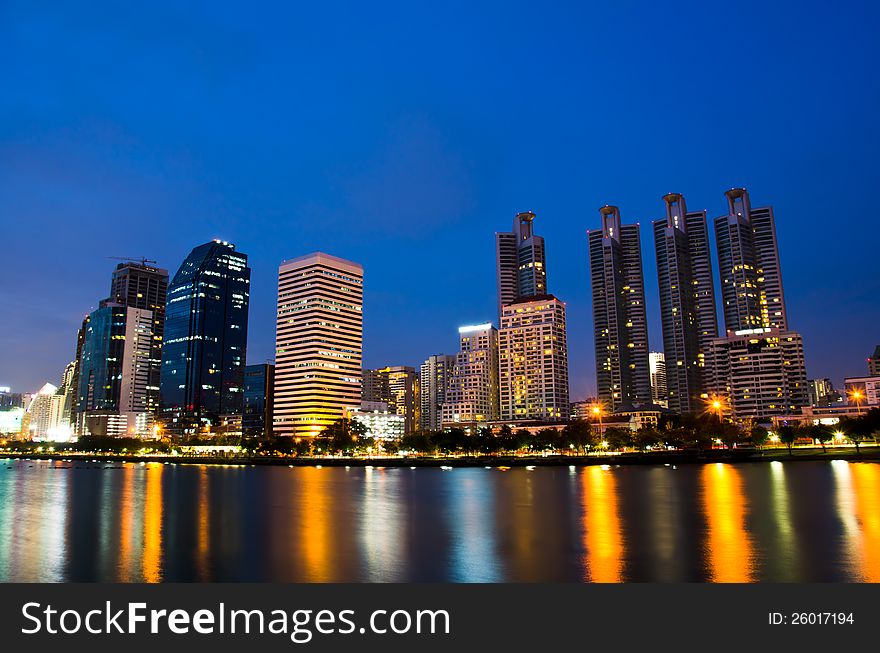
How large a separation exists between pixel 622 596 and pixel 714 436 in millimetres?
156932

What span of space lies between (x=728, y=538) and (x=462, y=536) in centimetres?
1573

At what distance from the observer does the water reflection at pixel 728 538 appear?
28141 millimetres

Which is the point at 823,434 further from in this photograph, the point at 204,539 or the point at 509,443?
the point at 204,539

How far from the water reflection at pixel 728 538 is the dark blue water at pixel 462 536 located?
0.51 ft

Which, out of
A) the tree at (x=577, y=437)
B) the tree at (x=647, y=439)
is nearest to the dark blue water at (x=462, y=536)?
the tree at (x=577, y=437)

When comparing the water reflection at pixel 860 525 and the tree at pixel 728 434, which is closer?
the water reflection at pixel 860 525

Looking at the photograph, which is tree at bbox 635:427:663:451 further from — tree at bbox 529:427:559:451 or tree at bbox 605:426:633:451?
tree at bbox 529:427:559:451

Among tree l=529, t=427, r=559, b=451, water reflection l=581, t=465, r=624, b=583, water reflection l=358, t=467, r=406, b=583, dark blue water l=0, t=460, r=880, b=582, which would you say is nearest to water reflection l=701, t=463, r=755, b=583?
dark blue water l=0, t=460, r=880, b=582

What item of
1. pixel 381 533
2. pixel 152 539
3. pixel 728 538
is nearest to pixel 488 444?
pixel 381 533

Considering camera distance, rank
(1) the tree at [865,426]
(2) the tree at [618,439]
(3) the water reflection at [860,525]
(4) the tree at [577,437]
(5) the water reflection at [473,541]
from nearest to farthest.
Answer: (3) the water reflection at [860,525]
(5) the water reflection at [473,541]
(1) the tree at [865,426]
(4) the tree at [577,437]
(2) the tree at [618,439]

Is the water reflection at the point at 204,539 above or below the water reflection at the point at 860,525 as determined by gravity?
below

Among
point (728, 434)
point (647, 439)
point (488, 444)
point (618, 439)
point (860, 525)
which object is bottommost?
point (860, 525)

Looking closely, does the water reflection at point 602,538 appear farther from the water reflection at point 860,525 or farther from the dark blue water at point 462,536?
the water reflection at point 860,525

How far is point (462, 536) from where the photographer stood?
4119 cm
